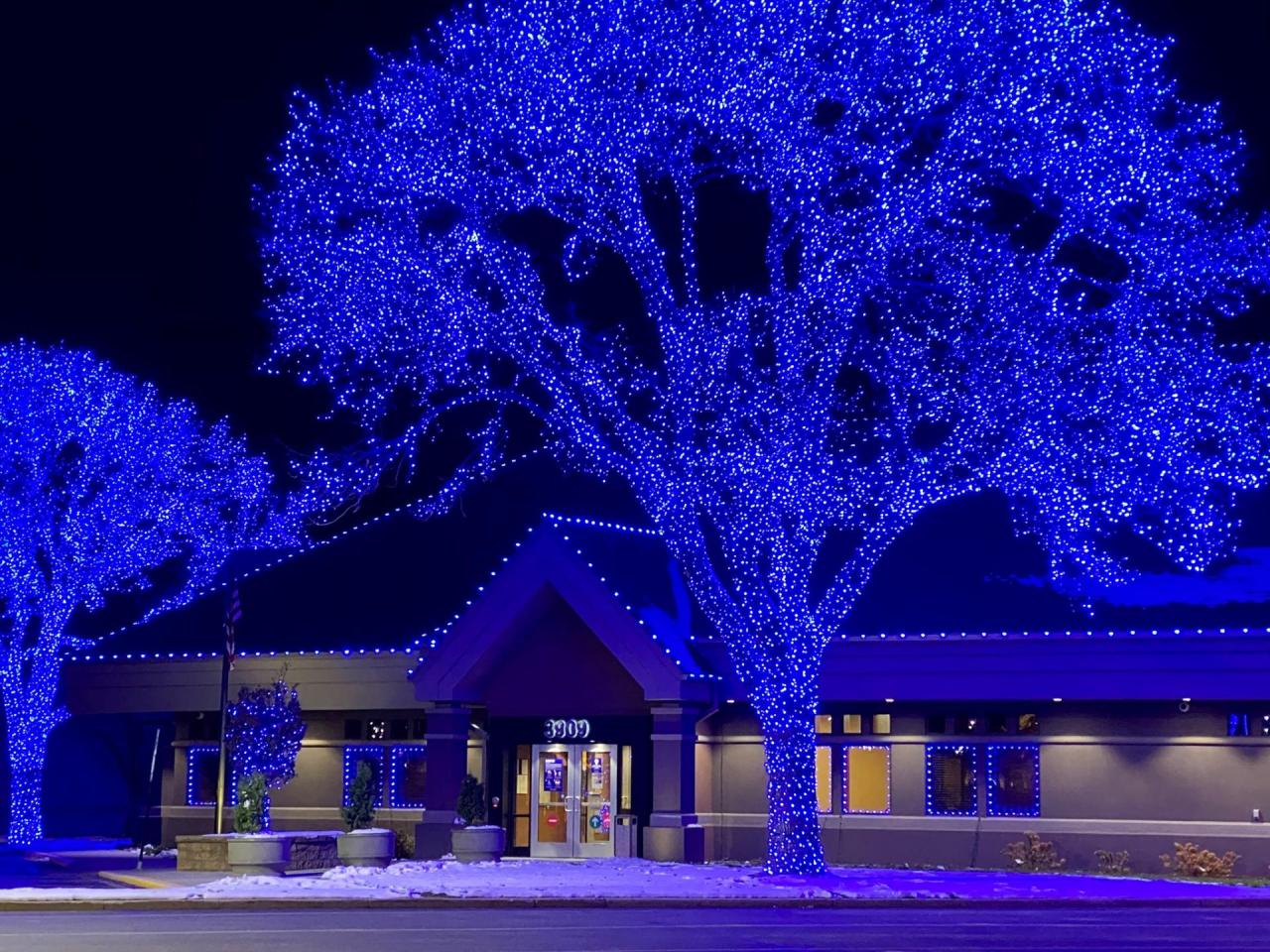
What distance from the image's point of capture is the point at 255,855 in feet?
100

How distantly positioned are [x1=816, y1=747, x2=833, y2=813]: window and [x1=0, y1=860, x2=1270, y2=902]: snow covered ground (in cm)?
270

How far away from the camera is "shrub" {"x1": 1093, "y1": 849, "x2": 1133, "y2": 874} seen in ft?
105

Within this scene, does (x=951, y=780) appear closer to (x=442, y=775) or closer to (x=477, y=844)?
(x=477, y=844)

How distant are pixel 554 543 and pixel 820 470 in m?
7.11

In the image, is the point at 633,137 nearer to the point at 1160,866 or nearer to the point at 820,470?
the point at 820,470

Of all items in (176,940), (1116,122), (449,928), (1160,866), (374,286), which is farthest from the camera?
(1160,866)

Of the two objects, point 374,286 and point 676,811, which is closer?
point 374,286

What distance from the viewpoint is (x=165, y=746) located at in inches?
1797

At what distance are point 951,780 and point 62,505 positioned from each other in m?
22.3

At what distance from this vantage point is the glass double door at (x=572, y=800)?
3561cm

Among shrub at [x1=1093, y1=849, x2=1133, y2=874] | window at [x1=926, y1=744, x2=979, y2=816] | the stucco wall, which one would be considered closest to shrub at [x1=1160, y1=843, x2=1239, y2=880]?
the stucco wall

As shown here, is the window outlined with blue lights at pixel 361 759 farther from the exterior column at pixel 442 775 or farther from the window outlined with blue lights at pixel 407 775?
the exterior column at pixel 442 775

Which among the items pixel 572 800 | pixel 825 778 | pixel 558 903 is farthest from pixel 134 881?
pixel 825 778

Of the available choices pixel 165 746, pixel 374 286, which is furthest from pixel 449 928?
pixel 165 746
